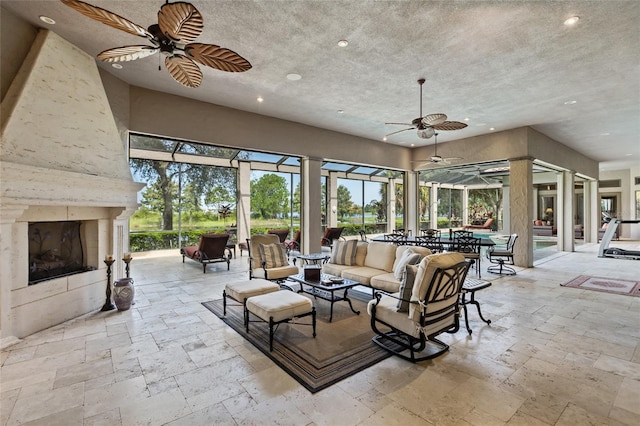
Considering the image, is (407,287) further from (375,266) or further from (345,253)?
(345,253)

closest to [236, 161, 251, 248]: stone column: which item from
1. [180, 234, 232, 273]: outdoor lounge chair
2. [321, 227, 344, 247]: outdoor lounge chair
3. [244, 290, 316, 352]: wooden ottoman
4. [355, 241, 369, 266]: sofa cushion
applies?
[321, 227, 344, 247]: outdoor lounge chair

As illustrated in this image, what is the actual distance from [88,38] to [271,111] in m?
3.51

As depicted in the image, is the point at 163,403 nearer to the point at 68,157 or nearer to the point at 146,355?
the point at 146,355

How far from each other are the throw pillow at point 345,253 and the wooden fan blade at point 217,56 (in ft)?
11.8

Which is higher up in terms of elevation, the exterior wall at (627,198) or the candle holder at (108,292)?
the exterior wall at (627,198)

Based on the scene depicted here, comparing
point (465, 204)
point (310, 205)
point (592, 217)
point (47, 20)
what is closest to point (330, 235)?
point (310, 205)

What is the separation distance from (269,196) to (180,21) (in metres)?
9.43

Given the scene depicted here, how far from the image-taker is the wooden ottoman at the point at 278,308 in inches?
131

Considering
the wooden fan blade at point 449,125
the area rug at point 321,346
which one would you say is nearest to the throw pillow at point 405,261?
the area rug at point 321,346

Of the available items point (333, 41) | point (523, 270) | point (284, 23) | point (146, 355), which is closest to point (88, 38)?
point (284, 23)

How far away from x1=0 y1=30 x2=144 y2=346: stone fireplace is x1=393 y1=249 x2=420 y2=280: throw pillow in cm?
448

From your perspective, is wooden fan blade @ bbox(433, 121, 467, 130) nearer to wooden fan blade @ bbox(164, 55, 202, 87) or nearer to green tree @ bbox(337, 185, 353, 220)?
wooden fan blade @ bbox(164, 55, 202, 87)

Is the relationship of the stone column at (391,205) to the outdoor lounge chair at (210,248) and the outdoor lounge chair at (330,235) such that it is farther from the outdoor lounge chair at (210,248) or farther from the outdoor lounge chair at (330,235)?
the outdoor lounge chair at (210,248)

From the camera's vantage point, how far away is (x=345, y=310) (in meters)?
4.59
